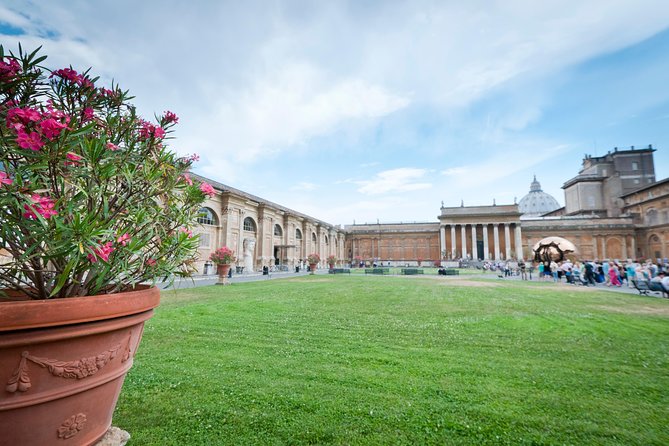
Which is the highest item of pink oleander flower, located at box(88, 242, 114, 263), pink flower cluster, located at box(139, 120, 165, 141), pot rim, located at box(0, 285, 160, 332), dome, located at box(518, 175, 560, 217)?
dome, located at box(518, 175, 560, 217)

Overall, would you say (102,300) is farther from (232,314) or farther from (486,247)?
(486,247)

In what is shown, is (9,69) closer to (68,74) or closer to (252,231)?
(68,74)

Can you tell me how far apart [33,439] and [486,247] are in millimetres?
63936

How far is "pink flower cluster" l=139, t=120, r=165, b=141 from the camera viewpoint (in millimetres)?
2527

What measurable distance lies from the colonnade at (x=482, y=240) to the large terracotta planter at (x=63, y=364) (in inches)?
2393

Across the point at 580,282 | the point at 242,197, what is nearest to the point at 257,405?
the point at 580,282

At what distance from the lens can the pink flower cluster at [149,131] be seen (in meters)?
2.53

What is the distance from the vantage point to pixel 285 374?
3.52 metres

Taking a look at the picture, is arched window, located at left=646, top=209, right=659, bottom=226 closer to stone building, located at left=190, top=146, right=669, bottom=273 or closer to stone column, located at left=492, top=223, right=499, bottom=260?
stone building, located at left=190, top=146, right=669, bottom=273

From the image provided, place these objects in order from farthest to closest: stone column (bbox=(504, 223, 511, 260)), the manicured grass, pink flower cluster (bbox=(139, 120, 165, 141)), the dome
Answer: the dome
stone column (bbox=(504, 223, 511, 260))
pink flower cluster (bbox=(139, 120, 165, 141))
the manicured grass

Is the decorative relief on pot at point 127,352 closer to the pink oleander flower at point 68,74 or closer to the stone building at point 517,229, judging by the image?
the pink oleander flower at point 68,74

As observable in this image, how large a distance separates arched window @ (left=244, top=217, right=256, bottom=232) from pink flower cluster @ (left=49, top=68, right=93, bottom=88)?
94.6 ft

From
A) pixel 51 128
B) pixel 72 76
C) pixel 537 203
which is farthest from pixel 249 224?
pixel 537 203

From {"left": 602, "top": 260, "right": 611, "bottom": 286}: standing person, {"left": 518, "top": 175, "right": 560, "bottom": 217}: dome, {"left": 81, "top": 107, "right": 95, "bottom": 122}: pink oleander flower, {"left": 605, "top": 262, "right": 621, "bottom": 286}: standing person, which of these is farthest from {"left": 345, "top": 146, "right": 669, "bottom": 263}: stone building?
{"left": 81, "top": 107, "right": 95, "bottom": 122}: pink oleander flower
